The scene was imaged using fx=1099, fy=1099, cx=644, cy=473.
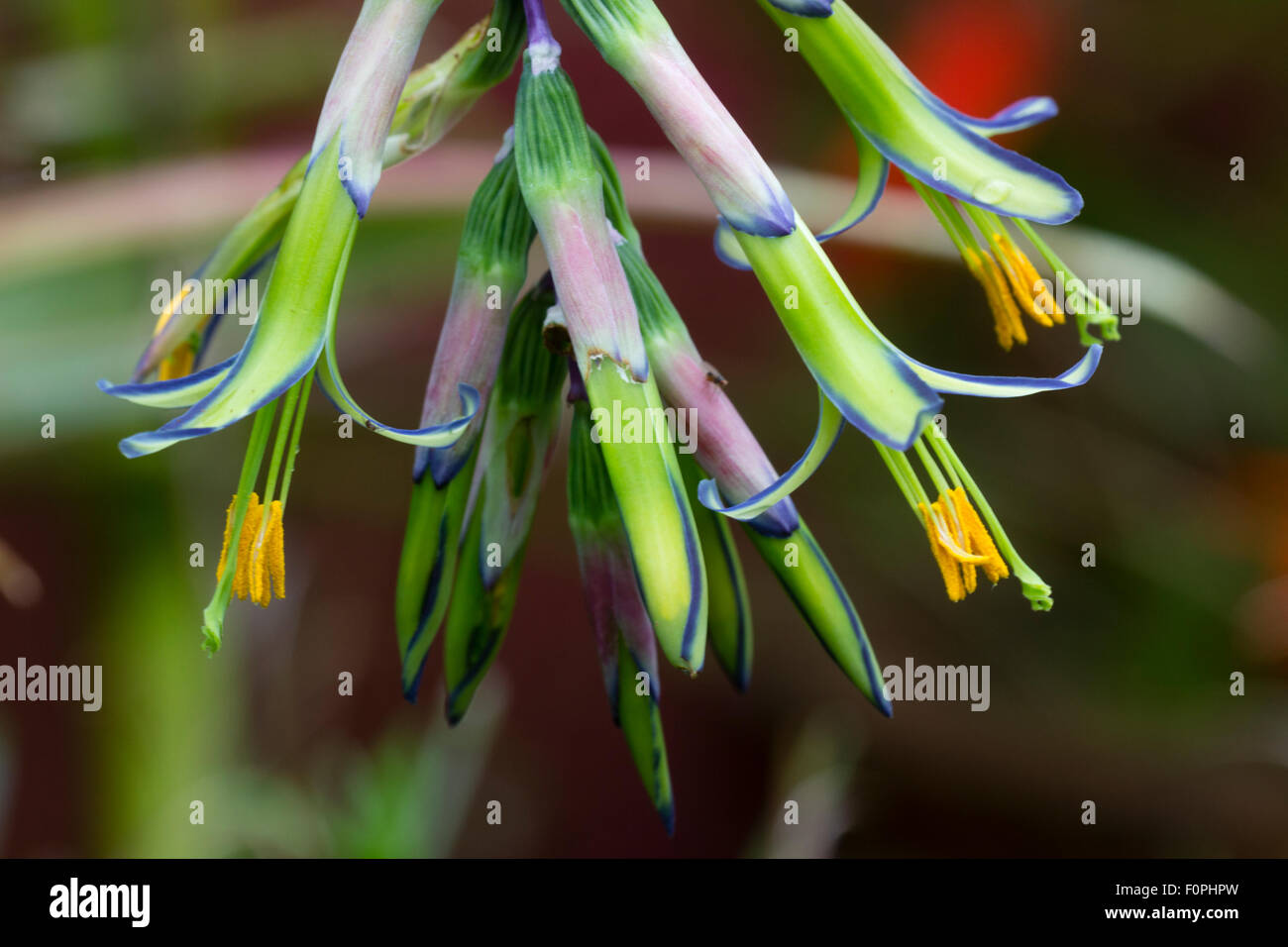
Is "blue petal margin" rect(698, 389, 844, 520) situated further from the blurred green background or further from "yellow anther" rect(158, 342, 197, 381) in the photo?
the blurred green background

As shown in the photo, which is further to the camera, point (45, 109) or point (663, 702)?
point (663, 702)

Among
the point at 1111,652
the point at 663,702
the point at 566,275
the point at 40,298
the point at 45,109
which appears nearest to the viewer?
the point at 566,275

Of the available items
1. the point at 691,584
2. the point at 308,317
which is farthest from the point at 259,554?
the point at 691,584

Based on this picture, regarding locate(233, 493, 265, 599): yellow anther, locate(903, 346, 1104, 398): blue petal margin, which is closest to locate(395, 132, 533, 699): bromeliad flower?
locate(233, 493, 265, 599): yellow anther

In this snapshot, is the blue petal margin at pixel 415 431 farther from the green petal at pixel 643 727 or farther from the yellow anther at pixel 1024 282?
the yellow anther at pixel 1024 282

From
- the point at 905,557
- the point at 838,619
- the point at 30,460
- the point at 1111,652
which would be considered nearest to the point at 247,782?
the point at 30,460

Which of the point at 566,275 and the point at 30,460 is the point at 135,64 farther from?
the point at 566,275

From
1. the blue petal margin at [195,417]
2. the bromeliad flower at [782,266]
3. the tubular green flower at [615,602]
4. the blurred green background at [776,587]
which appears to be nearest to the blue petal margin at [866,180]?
the bromeliad flower at [782,266]

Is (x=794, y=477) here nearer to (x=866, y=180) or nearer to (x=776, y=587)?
(x=866, y=180)
